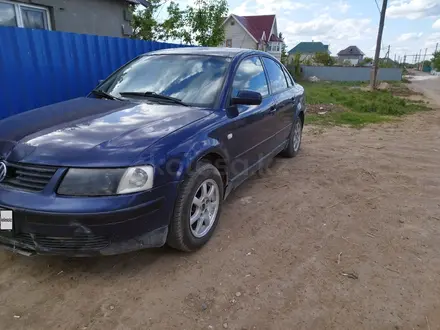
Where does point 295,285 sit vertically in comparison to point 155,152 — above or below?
below

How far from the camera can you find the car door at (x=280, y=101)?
4.30 meters

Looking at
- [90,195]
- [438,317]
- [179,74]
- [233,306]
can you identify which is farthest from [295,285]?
[179,74]

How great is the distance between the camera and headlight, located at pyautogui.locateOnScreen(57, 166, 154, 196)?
208 centimetres

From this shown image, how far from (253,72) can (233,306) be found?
2630mm

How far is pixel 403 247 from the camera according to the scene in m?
2.93

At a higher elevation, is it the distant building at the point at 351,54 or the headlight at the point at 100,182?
the distant building at the point at 351,54

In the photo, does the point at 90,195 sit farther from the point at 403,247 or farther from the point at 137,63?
the point at 403,247

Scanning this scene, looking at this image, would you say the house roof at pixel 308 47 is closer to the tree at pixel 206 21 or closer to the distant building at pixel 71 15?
the tree at pixel 206 21

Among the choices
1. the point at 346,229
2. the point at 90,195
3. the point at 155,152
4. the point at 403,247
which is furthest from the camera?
the point at 346,229

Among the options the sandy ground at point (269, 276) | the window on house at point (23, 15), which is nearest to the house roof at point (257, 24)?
the window on house at point (23, 15)

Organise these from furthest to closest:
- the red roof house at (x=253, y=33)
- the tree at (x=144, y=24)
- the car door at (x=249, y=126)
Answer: the red roof house at (x=253, y=33), the tree at (x=144, y=24), the car door at (x=249, y=126)

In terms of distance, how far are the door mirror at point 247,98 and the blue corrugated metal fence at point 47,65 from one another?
321cm

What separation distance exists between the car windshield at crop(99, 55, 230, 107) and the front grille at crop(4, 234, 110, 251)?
1.50 m

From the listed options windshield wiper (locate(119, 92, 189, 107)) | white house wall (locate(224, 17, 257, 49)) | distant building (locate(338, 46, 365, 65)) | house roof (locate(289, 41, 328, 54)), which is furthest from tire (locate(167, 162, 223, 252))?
distant building (locate(338, 46, 365, 65))
